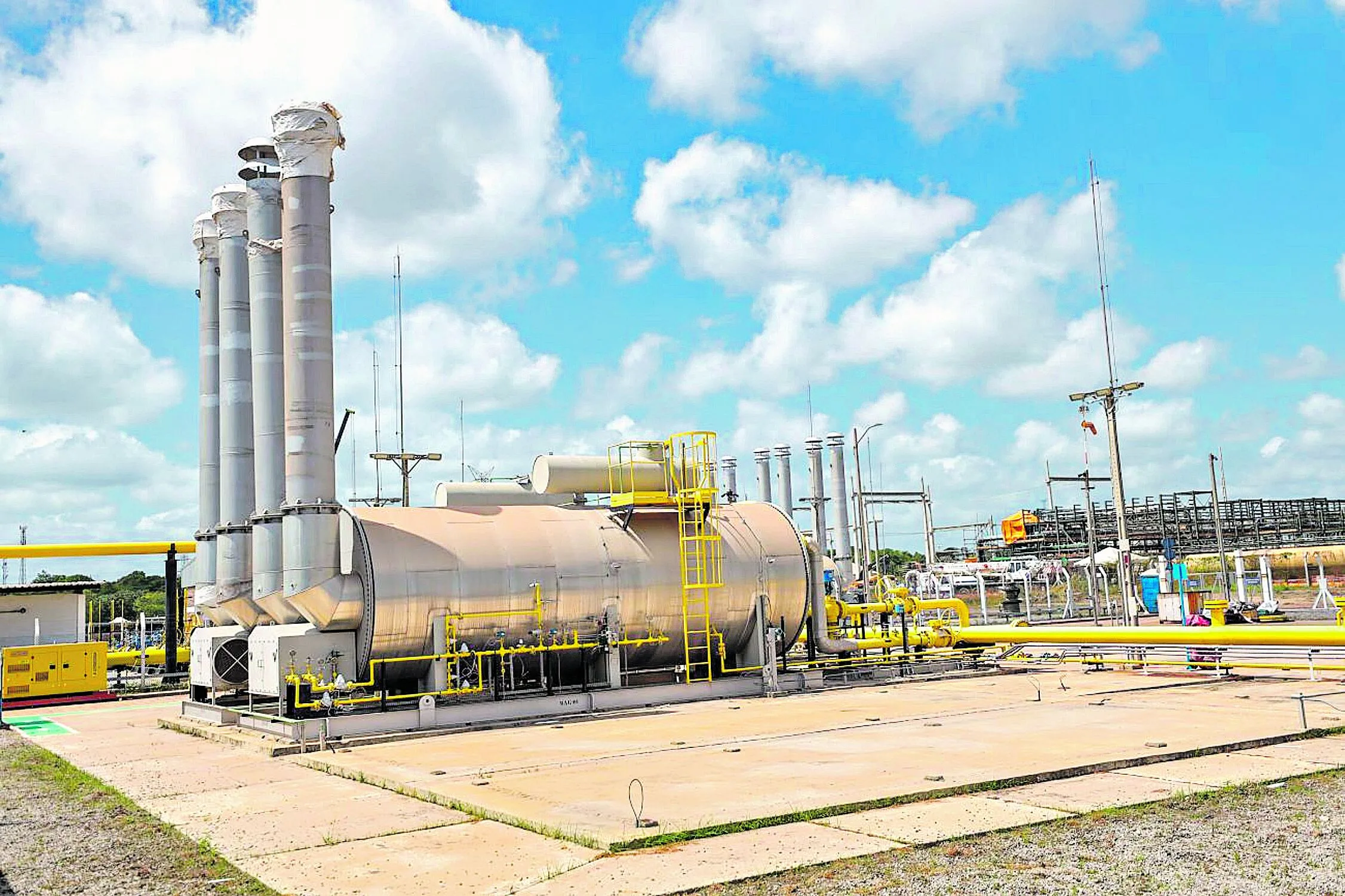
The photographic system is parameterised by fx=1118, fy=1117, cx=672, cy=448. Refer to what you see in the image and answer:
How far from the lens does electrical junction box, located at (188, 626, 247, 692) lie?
22281 mm

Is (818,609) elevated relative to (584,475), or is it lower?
lower

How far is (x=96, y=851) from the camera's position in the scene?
1035 cm

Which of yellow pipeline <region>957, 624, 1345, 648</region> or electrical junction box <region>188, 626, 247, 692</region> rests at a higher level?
electrical junction box <region>188, 626, 247, 692</region>

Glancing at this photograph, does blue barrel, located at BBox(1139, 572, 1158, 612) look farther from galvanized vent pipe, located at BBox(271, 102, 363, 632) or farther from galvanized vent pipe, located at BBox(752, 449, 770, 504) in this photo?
galvanized vent pipe, located at BBox(271, 102, 363, 632)

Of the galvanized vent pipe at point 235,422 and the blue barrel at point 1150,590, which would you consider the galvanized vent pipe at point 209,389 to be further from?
the blue barrel at point 1150,590

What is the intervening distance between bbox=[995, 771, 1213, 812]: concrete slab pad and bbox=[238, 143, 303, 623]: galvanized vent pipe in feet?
47.3

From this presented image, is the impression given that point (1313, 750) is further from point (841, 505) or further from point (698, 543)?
point (841, 505)

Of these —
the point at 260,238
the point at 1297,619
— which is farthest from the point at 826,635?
the point at 1297,619

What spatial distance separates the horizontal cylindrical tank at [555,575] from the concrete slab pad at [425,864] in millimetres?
10436

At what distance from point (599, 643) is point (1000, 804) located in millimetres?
12948

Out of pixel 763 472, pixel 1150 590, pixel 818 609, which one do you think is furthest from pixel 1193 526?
pixel 818 609

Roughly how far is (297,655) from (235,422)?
6.34 metres

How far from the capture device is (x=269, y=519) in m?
21.0

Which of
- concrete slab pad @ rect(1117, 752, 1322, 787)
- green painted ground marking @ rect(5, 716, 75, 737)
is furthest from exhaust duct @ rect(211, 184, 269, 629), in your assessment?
concrete slab pad @ rect(1117, 752, 1322, 787)
